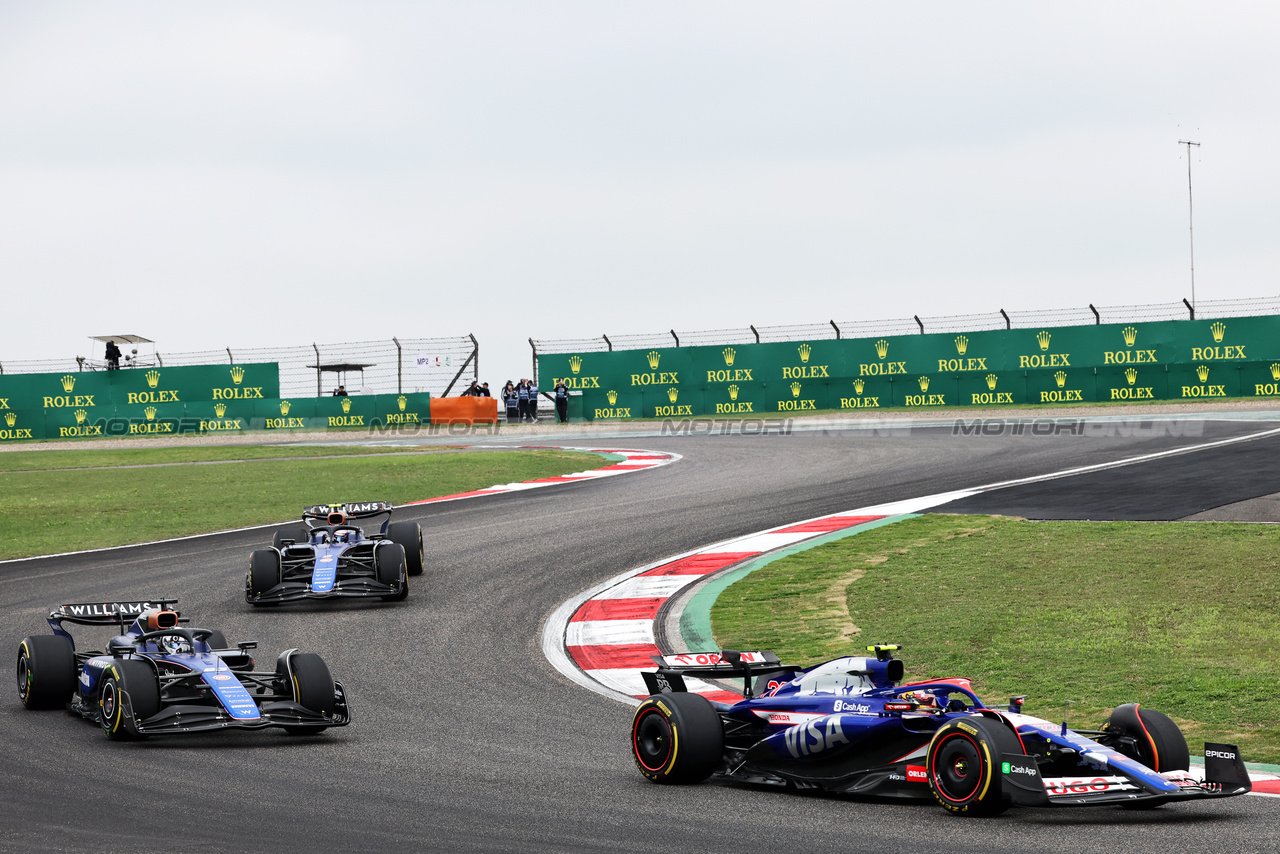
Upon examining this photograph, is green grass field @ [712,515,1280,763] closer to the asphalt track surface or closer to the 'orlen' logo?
the asphalt track surface

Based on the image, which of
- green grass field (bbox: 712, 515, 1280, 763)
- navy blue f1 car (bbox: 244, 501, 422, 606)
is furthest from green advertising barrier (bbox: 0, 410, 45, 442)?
green grass field (bbox: 712, 515, 1280, 763)

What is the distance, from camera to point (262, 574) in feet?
44.9

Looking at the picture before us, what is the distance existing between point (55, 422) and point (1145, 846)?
139ft

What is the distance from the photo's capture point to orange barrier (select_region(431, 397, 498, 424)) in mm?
39906

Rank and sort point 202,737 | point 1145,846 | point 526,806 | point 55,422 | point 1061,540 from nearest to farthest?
point 1145,846 < point 526,806 < point 202,737 < point 1061,540 < point 55,422

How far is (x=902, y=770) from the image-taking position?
6473mm

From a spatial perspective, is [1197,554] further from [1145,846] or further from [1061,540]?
[1145,846]

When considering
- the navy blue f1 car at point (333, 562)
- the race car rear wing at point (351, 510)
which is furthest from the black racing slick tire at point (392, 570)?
the race car rear wing at point (351, 510)

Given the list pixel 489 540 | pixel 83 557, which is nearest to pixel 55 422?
pixel 83 557

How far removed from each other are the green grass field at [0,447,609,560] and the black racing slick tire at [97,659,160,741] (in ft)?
35.0

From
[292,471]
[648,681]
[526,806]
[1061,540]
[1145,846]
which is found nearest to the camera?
[1145,846]

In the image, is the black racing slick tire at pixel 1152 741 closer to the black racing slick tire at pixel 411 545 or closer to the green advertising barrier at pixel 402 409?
the black racing slick tire at pixel 411 545

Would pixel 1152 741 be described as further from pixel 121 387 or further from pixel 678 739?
pixel 121 387

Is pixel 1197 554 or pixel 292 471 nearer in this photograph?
pixel 1197 554
